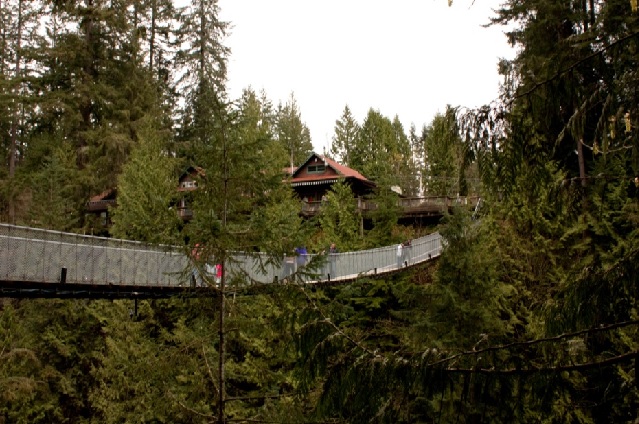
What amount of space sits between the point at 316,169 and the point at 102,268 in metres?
20.0

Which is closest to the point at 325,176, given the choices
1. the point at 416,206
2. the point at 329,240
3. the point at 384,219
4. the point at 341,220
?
the point at 416,206

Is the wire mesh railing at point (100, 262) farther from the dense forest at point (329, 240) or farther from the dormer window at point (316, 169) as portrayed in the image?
the dormer window at point (316, 169)

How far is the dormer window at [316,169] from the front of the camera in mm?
27109

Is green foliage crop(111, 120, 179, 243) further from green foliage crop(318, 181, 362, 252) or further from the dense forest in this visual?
green foliage crop(318, 181, 362, 252)

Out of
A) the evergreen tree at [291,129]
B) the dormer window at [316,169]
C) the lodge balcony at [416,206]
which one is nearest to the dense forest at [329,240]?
the lodge balcony at [416,206]

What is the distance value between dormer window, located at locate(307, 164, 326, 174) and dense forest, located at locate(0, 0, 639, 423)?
179 inches

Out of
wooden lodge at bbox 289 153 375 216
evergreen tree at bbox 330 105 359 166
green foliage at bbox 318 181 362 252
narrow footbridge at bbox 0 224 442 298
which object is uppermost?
evergreen tree at bbox 330 105 359 166

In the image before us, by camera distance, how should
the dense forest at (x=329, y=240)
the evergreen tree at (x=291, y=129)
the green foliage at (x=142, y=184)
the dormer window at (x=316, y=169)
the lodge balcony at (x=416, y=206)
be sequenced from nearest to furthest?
1. the dense forest at (x=329, y=240)
2. the green foliage at (x=142, y=184)
3. the lodge balcony at (x=416, y=206)
4. the dormer window at (x=316, y=169)
5. the evergreen tree at (x=291, y=129)

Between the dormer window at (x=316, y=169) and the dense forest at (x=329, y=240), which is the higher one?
the dormer window at (x=316, y=169)

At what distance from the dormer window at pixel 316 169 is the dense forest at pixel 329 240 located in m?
4.55

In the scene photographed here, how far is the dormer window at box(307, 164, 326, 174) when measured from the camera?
27.1 meters

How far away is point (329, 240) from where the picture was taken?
60.7 ft

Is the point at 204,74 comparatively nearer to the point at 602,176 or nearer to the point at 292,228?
the point at 292,228

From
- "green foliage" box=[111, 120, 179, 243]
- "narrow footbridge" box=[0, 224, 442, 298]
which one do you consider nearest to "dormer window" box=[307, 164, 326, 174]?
"green foliage" box=[111, 120, 179, 243]
